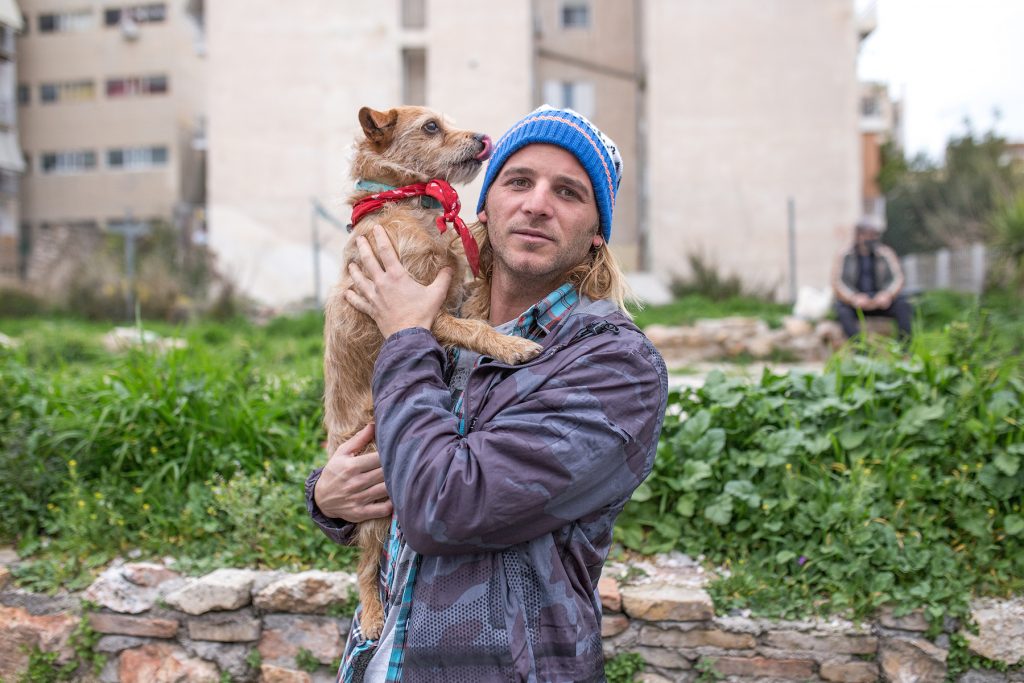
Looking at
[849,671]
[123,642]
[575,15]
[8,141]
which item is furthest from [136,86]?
[849,671]

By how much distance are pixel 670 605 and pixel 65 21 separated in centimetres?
4007

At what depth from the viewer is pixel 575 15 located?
23.2 meters

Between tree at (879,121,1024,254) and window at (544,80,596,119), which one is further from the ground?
window at (544,80,596,119)

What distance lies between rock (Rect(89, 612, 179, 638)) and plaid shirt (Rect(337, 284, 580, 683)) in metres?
1.93

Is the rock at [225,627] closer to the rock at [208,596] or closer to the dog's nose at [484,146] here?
the rock at [208,596]

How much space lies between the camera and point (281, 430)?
4.50 m

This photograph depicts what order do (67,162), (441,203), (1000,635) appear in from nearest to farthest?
(441,203)
(1000,635)
(67,162)

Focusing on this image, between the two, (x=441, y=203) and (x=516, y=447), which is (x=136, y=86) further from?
(x=516, y=447)

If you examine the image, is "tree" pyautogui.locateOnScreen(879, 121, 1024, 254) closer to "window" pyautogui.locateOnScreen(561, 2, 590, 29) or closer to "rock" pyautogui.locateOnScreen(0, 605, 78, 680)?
"window" pyautogui.locateOnScreen(561, 2, 590, 29)

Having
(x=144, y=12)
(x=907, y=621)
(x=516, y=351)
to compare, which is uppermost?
(x=144, y=12)

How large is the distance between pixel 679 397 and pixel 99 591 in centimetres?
311

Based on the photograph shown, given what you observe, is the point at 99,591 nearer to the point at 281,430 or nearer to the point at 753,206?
the point at 281,430

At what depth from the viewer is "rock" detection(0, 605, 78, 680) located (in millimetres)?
3645

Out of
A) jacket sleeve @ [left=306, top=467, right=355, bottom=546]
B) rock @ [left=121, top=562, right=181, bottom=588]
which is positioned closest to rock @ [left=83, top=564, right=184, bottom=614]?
rock @ [left=121, top=562, right=181, bottom=588]
